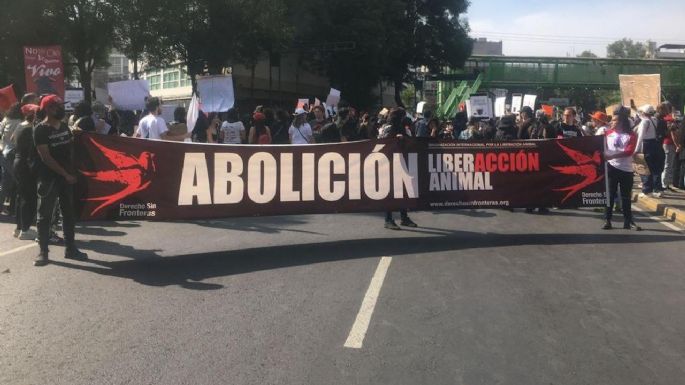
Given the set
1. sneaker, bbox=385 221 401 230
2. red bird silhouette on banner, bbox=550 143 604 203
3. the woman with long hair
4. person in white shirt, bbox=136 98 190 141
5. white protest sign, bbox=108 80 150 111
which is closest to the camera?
red bird silhouette on banner, bbox=550 143 604 203

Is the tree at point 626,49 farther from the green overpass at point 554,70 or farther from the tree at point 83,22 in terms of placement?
the tree at point 83,22

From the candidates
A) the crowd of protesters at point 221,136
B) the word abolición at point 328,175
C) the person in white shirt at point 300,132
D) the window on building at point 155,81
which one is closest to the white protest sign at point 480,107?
the crowd of protesters at point 221,136

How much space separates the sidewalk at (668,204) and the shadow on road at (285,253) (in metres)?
1.74

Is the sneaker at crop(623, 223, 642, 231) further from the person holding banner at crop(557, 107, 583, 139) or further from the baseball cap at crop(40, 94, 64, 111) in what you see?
the baseball cap at crop(40, 94, 64, 111)

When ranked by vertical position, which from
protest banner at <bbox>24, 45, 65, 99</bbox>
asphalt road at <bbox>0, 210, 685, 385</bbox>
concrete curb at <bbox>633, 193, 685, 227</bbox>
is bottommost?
asphalt road at <bbox>0, 210, 685, 385</bbox>

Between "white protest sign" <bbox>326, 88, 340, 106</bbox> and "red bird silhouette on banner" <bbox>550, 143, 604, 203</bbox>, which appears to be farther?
"white protest sign" <bbox>326, 88, 340, 106</bbox>

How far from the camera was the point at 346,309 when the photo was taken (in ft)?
18.7

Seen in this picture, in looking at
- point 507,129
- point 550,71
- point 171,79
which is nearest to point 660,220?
point 507,129

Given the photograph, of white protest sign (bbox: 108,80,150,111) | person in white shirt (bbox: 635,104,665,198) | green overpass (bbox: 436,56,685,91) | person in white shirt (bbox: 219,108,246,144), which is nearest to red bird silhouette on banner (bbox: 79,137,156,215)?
person in white shirt (bbox: 219,108,246,144)

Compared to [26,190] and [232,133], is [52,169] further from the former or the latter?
[232,133]

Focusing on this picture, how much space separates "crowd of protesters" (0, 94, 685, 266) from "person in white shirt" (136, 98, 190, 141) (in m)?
0.02

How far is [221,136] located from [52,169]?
468 centimetres

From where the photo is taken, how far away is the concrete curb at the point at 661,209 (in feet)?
35.4

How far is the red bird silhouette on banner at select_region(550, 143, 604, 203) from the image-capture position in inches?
371
